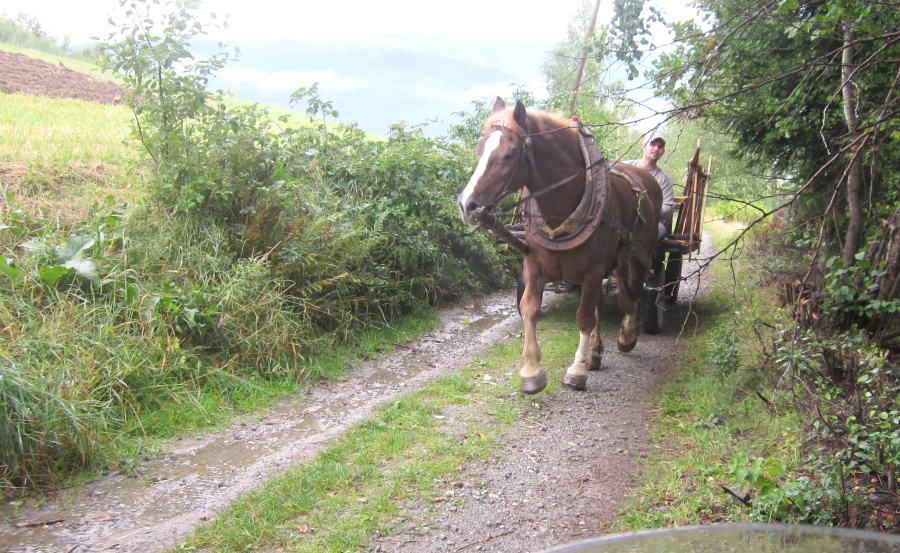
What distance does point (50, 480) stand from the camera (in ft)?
12.9

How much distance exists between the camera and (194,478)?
418 centimetres

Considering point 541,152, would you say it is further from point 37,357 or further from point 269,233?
point 37,357

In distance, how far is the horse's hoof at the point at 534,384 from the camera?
5.49 metres

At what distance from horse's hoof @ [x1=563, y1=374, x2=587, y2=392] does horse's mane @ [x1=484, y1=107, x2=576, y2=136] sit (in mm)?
2062

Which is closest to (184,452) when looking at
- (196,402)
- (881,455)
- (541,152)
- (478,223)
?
(196,402)

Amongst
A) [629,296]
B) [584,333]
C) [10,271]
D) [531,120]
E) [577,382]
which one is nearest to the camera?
[10,271]

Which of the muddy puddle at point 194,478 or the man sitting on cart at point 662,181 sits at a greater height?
the man sitting on cart at point 662,181

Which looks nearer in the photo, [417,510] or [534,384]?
[417,510]

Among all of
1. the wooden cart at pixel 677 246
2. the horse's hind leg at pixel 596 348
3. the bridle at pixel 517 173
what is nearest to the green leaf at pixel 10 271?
the bridle at pixel 517 173

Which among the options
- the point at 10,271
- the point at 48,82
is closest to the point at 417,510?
the point at 10,271

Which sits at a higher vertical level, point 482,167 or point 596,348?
point 482,167

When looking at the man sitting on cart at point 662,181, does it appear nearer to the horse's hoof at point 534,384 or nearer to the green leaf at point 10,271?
the horse's hoof at point 534,384

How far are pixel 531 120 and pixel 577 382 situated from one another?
7.22 ft

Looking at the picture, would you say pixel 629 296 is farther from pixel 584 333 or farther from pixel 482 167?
pixel 482 167
